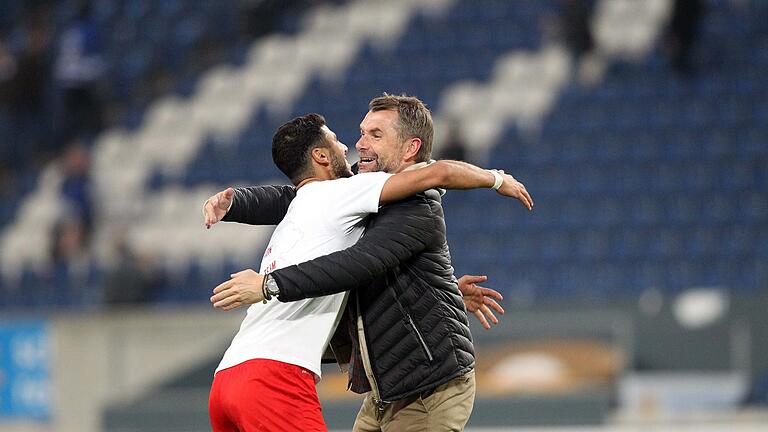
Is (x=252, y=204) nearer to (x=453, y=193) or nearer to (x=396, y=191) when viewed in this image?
(x=396, y=191)

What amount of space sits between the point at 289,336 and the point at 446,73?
9.92 m

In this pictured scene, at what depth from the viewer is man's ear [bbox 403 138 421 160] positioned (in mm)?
4375

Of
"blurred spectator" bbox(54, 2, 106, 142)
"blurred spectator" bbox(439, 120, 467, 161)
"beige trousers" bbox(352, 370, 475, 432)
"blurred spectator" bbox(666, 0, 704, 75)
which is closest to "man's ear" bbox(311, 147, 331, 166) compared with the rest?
"beige trousers" bbox(352, 370, 475, 432)

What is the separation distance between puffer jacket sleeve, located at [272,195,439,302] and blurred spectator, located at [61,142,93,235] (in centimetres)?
946

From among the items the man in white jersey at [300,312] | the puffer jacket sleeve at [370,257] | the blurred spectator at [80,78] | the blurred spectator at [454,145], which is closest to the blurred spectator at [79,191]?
the blurred spectator at [80,78]

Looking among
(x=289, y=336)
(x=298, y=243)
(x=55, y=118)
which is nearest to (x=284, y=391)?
(x=289, y=336)

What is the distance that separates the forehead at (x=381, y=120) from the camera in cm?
434

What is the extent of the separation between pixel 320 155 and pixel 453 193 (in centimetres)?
841

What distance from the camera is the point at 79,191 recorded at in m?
13.2

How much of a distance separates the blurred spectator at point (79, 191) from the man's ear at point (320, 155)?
9.21 meters

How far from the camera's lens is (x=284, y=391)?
A: 414cm

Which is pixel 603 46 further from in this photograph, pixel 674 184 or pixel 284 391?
pixel 284 391

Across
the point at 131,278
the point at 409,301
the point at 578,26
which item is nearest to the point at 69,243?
the point at 131,278

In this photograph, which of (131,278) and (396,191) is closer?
(396,191)
